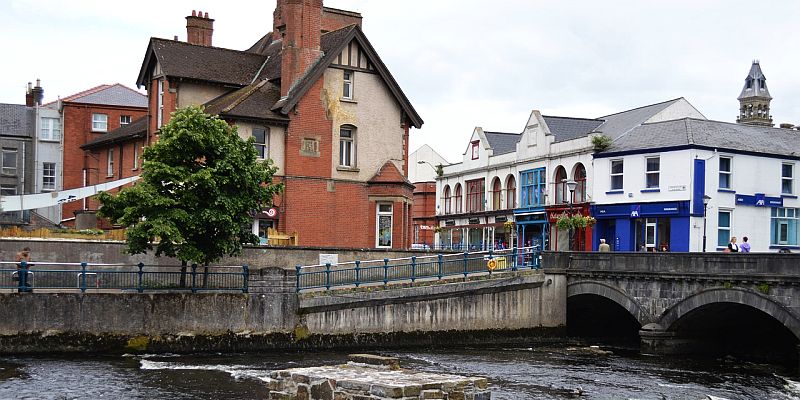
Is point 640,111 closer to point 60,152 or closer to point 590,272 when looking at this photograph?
point 590,272

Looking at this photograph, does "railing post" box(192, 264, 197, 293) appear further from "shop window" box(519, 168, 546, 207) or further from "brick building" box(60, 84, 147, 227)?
"shop window" box(519, 168, 546, 207)

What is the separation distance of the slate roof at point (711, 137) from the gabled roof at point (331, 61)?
12.5 metres

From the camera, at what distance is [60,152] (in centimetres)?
7019

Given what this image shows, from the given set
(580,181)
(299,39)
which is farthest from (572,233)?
(299,39)

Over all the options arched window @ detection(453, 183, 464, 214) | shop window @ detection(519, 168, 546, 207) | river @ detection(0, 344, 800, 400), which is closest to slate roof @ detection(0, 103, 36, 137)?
arched window @ detection(453, 183, 464, 214)

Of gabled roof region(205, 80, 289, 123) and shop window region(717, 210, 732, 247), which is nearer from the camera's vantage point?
gabled roof region(205, 80, 289, 123)

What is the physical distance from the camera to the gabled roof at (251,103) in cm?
4547

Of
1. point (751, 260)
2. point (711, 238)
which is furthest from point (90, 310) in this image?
point (711, 238)

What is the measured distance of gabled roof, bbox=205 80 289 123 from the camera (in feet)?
149

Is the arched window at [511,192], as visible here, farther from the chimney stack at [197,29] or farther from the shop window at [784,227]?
the chimney stack at [197,29]

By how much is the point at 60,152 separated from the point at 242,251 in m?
36.2

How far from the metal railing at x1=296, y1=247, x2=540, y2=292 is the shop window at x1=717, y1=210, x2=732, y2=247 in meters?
12.6

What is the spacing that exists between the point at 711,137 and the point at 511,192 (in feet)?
55.9

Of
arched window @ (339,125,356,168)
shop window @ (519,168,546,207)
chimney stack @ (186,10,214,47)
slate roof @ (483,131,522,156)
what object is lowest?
shop window @ (519,168,546,207)
